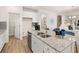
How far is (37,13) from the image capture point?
151cm

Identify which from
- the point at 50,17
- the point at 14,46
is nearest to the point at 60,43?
the point at 50,17

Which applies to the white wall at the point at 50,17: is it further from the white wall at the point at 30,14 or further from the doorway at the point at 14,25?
the doorway at the point at 14,25

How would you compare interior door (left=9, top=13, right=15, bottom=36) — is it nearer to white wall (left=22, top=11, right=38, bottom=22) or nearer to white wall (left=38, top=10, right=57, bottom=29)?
Result: white wall (left=22, top=11, right=38, bottom=22)

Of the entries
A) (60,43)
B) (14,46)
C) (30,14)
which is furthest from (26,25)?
(60,43)

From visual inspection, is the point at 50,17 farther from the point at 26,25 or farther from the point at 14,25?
the point at 14,25

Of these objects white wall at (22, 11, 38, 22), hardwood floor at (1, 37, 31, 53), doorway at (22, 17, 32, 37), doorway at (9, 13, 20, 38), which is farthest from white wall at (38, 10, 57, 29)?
hardwood floor at (1, 37, 31, 53)

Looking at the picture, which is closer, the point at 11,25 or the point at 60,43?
the point at 60,43

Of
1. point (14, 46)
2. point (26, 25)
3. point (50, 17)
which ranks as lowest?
point (14, 46)

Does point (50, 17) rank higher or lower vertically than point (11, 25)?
higher

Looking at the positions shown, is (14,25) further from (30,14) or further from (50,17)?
(50,17)
